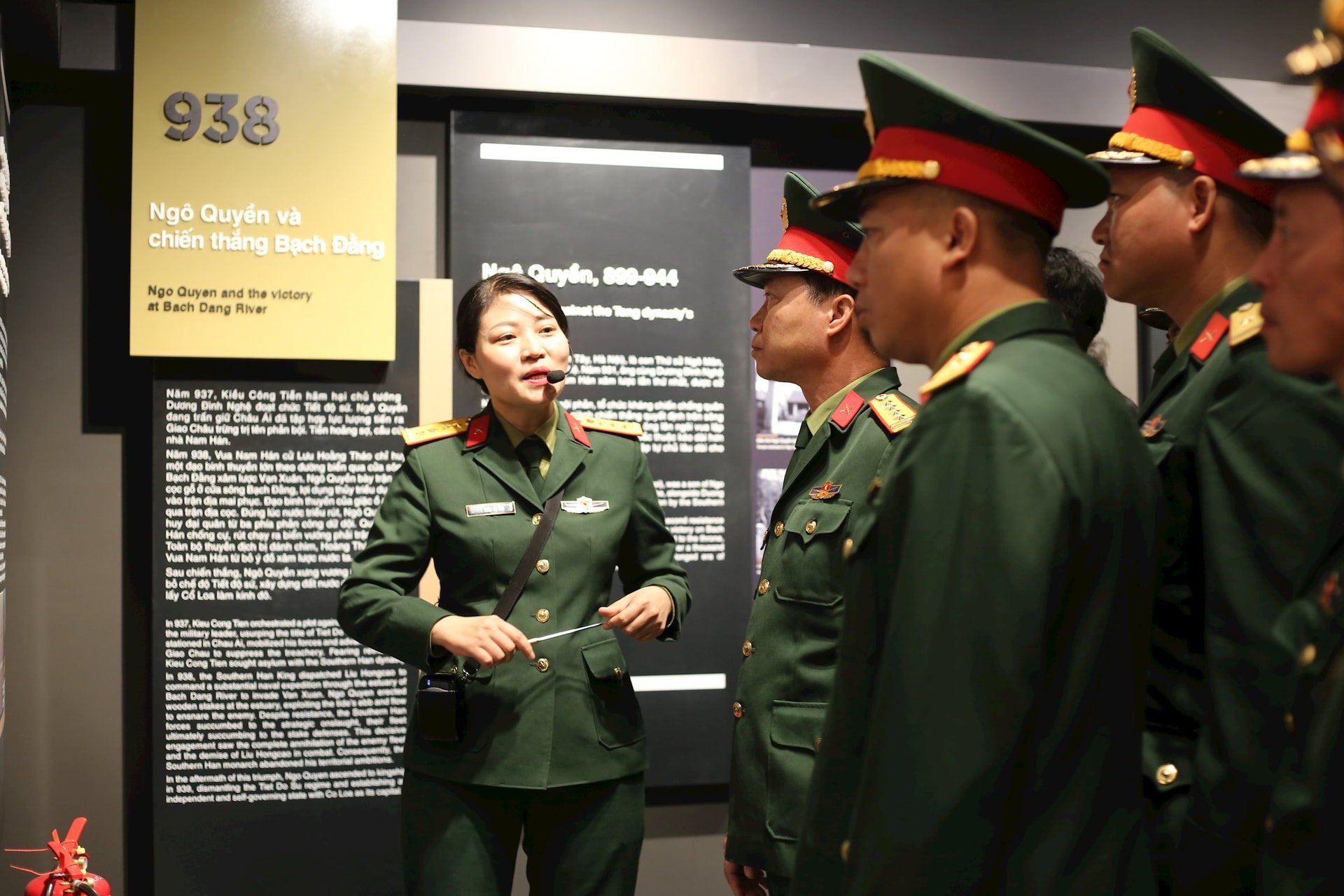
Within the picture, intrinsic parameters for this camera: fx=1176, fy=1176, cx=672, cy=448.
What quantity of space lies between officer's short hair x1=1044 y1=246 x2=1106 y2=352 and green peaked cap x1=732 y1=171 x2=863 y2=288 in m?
0.58

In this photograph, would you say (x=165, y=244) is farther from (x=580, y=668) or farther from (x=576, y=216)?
(x=580, y=668)

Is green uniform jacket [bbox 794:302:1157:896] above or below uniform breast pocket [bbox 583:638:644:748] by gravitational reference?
above

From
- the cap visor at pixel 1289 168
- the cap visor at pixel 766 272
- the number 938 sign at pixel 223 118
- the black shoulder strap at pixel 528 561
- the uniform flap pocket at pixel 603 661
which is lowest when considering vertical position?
the uniform flap pocket at pixel 603 661

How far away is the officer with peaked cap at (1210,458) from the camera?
4.78ft

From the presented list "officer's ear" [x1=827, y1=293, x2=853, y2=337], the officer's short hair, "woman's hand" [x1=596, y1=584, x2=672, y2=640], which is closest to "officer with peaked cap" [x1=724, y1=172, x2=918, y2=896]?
"officer's ear" [x1=827, y1=293, x2=853, y2=337]

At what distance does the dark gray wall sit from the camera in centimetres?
418

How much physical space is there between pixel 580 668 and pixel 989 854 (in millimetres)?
1515

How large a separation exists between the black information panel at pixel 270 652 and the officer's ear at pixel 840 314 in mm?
1817

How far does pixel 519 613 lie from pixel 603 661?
22 centimetres

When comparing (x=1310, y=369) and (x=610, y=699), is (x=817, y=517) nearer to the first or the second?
(x=610, y=699)

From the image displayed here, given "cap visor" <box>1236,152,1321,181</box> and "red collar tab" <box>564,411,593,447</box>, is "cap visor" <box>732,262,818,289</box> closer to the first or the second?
"red collar tab" <box>564,411,593,447</box>

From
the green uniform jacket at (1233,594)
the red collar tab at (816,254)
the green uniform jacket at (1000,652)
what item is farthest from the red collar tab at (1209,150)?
the red collar tab at (816,254)

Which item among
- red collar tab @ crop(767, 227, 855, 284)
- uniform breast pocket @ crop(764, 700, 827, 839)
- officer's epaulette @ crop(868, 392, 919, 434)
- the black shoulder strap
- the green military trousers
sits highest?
red collar tab @ crop(767, 227, 855, 284)

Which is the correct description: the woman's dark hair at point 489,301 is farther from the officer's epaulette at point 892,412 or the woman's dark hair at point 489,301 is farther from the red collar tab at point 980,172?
the red collar tab at point 980,172
